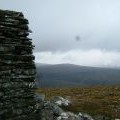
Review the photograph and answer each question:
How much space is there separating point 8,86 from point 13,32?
9.53ft

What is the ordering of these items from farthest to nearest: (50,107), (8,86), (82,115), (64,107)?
(64,107)
(82,115)
(50,107)
(8,86)

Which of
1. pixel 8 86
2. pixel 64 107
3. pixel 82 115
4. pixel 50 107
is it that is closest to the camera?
pixel 8 86

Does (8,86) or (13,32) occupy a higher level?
(13,32)

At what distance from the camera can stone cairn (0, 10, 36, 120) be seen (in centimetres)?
2142

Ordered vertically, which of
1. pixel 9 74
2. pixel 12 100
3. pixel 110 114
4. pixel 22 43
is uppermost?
pixel 22 43

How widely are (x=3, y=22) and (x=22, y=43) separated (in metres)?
1.51

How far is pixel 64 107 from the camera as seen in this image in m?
40.0

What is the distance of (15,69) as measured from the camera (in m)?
21.8

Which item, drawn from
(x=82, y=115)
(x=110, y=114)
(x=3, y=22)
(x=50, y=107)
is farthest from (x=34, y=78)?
(x=110, y=114)

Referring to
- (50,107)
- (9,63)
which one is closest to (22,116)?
(9,63)

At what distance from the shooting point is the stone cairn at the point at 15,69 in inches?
843

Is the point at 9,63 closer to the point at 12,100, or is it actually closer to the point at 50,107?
the point at 12,100

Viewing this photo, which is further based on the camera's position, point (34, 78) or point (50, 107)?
point (50, 107)

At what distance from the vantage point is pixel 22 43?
22297 mm
